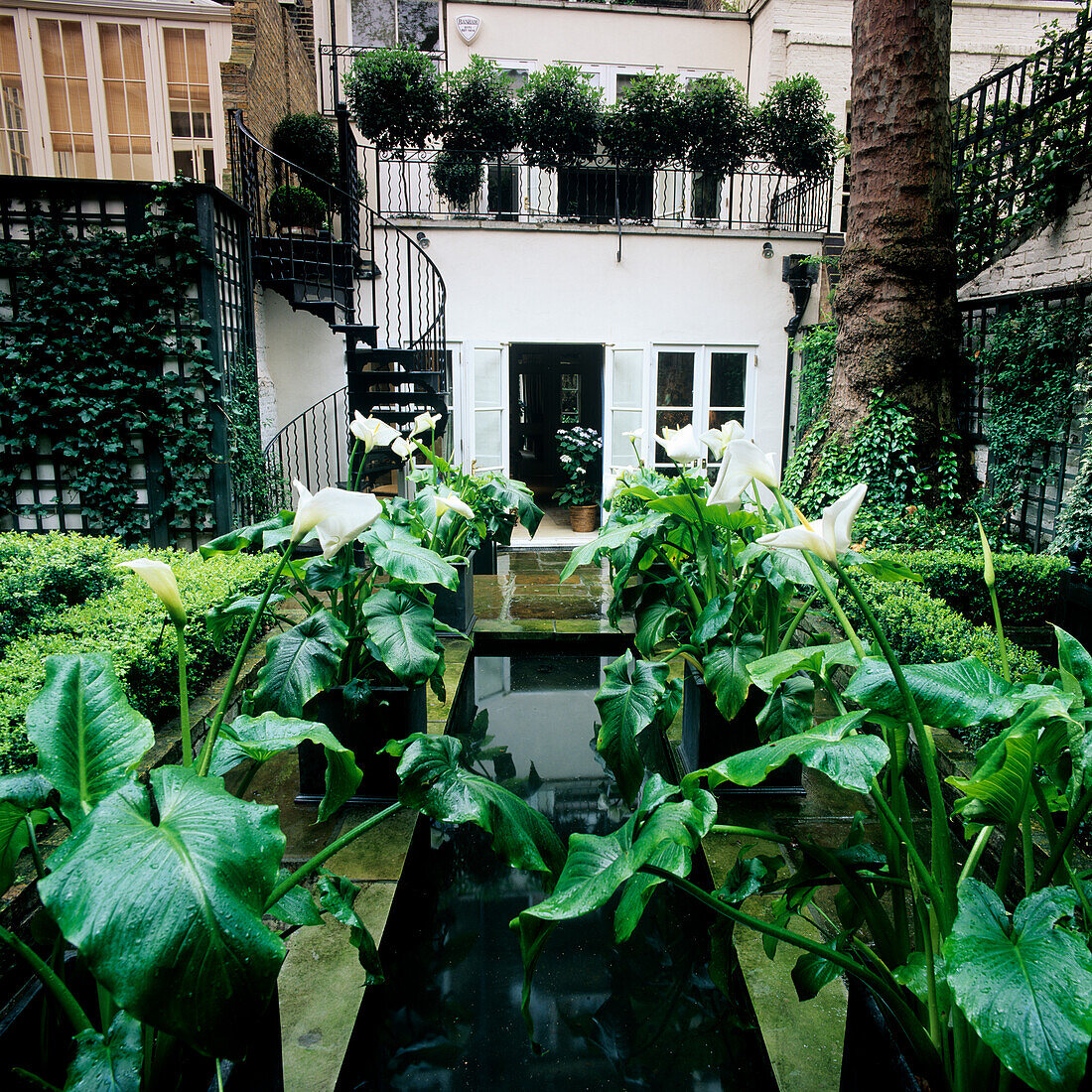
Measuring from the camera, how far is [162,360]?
5.42 meters

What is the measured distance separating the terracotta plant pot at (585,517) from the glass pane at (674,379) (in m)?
1.31

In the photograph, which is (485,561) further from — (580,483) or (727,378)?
(727,378)

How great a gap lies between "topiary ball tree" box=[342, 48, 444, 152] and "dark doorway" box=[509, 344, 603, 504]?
3.38m

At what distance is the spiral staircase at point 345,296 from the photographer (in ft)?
21.0

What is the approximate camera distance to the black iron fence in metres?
5.10

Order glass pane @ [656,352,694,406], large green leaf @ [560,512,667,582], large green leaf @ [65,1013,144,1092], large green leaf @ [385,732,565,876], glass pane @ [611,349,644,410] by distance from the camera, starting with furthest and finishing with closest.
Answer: glass pane @ [656,352,694,406]
glass pane @ [611,349,644,410]
large green leaf @ [560,512,667,582]
large green leaf @ [385,732,565,876]
large green leaf @ [65,1013,144,1092]

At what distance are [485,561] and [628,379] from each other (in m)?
2.88

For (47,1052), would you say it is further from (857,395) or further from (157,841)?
(857,395)

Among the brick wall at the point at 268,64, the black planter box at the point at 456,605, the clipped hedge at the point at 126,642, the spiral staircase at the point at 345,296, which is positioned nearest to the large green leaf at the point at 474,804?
the clipped hedge at the point at 126,642

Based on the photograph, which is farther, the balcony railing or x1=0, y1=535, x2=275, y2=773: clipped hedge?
the balcony railing

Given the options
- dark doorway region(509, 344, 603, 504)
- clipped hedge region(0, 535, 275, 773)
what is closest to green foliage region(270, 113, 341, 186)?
dark doorway region(509, 344, 603, 504)

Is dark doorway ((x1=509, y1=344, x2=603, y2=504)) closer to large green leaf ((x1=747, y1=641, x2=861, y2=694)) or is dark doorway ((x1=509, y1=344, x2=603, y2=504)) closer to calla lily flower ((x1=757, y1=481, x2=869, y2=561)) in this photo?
large green leaf ((x1=747, y1=641, x2=861, y2=694))

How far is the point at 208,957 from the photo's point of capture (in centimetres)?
80

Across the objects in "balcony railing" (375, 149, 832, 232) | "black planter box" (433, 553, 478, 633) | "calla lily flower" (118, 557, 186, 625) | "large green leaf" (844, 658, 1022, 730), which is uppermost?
"balcony railing" (375, 149, 832, 232)
